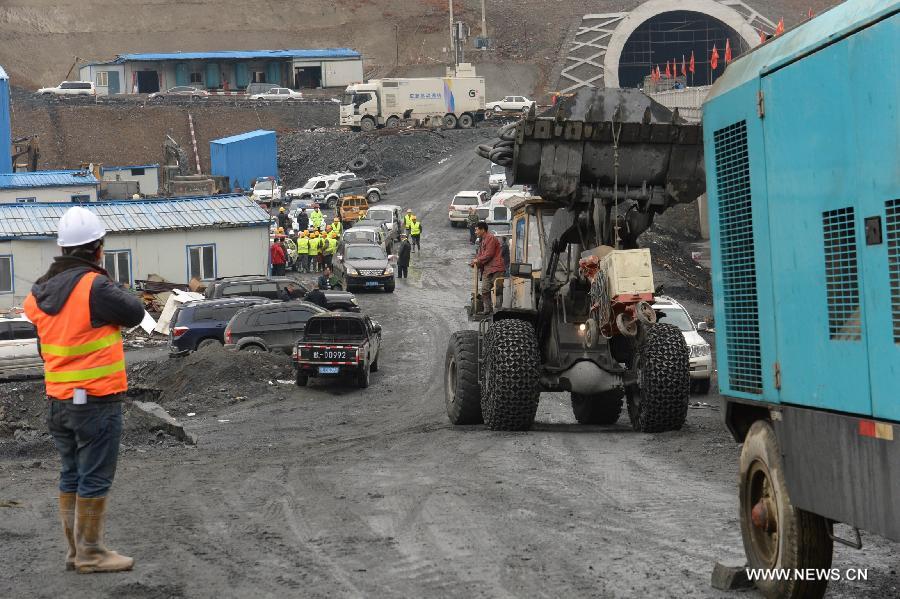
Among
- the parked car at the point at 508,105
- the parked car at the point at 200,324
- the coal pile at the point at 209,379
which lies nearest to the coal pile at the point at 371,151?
the parked car at the point at 508,105

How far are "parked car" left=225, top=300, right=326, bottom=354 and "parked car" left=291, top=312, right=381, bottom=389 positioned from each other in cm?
283

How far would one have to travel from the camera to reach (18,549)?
8.45 meters

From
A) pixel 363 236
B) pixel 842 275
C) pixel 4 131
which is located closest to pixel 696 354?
pixel 842 275

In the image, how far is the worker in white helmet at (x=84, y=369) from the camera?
7.55 meters

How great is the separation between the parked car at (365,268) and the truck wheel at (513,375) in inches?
1103

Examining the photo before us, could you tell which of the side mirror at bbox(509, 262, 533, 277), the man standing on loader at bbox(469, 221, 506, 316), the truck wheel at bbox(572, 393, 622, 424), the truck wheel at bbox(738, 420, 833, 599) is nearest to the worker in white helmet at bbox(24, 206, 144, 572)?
the truck wheel at bbox(738, 420, 833, 599)

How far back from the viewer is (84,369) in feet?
24.8

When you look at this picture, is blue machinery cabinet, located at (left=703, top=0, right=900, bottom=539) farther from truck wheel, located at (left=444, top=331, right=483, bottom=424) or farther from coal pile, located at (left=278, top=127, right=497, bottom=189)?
coal pile, located at (left=278, top=127, right=497, bottom=189)

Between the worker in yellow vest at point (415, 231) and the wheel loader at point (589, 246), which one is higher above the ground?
the worker in yellow vest at point (415, 231)

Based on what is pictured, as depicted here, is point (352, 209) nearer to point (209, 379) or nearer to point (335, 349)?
point (209, 379)

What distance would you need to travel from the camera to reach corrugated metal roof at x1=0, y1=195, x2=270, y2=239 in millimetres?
44156

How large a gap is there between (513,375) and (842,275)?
35.5ft

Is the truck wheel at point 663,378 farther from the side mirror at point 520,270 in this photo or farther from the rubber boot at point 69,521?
the rubber boot at point 69,521

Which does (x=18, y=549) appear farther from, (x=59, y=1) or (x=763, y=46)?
(x=59, y=1)
